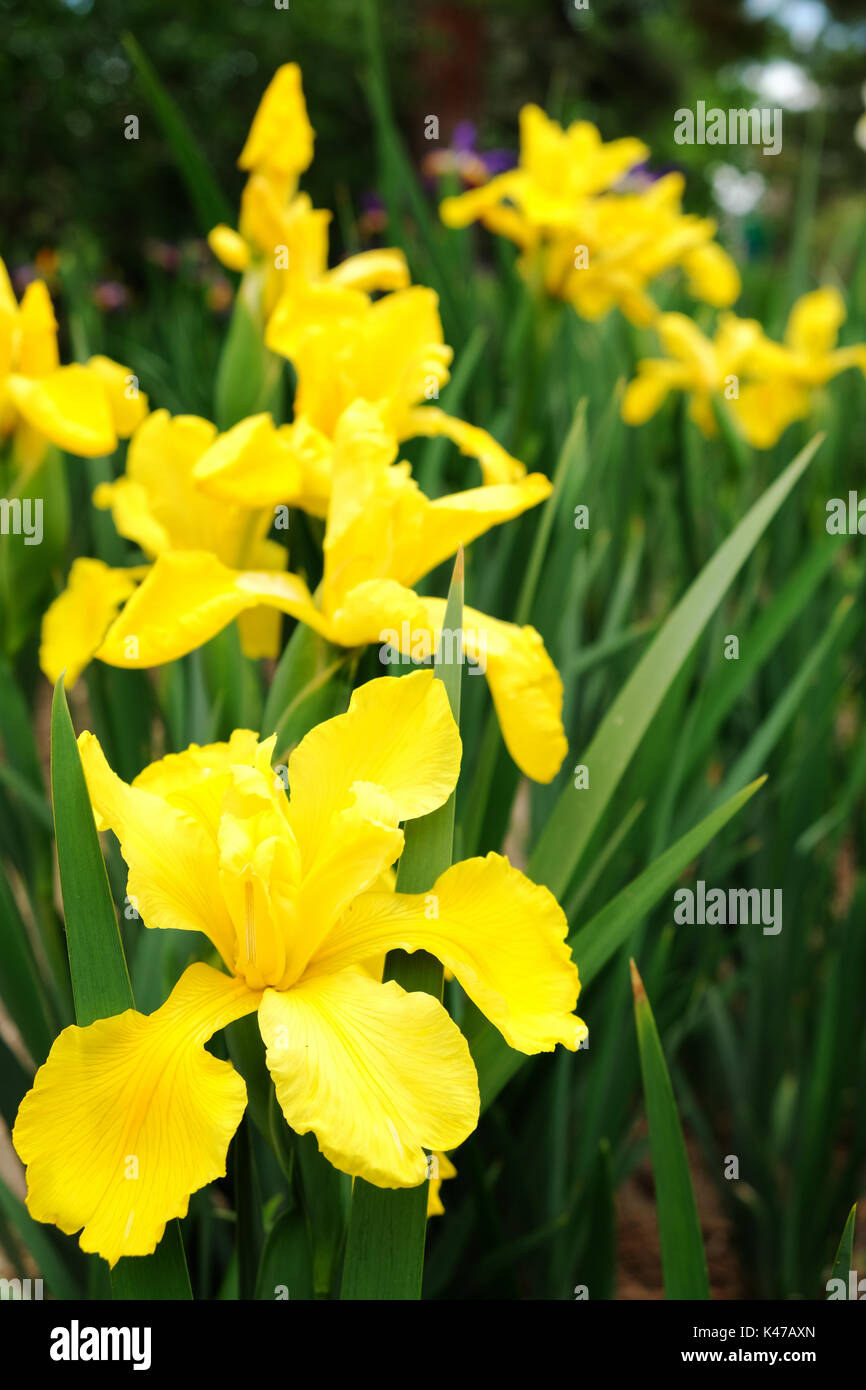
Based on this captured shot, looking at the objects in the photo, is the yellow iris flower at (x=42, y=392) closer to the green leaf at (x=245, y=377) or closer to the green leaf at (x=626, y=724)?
the green leaf at (x=245, y=377)

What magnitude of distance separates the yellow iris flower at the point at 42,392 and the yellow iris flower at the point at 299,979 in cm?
40

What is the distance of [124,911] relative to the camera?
82cm

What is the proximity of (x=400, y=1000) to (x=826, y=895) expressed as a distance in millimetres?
841

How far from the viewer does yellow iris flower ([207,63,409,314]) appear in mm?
1065

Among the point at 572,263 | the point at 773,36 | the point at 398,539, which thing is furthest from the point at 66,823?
the point at 773,36

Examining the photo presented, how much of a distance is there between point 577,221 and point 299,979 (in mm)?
1388

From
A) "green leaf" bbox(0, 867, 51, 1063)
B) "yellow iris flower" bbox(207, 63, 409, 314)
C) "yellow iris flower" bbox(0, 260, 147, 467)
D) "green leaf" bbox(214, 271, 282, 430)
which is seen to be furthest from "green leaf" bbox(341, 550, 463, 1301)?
"yellow iris flower" bbox(207, 63, 409, 314)

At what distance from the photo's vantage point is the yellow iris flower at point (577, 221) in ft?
5.32

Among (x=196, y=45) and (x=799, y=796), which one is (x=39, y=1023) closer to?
(x=799, y=796)

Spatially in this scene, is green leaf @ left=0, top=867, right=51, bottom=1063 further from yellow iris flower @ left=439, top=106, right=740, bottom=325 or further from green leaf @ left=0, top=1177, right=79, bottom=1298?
yellow iris flower @ left=439, top=106, right=740, bottom=325

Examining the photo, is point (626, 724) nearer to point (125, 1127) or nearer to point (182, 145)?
point (125, 1127)

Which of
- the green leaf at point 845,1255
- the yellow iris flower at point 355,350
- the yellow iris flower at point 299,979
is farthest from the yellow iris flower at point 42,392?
the green leaf at point 845,1255

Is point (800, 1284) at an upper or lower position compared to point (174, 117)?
lower

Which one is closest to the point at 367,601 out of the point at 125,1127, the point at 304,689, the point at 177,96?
the point at 304,689
